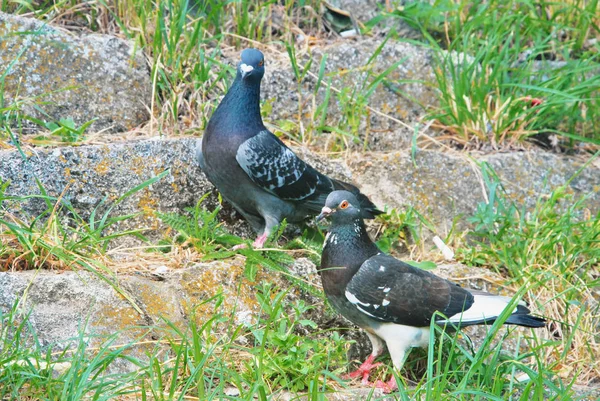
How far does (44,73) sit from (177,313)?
7.11 ft

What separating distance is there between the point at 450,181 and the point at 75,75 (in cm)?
265

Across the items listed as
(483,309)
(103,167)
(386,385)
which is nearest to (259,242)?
(103,167)

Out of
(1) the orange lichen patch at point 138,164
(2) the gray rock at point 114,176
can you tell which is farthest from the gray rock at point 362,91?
(1) the orange lichen patch at point 138,164

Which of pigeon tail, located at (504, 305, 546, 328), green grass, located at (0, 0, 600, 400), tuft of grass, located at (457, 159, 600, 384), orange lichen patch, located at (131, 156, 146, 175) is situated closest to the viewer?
green grass, located at (0, 0, 600, 400)

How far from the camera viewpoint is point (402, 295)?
4207 mm

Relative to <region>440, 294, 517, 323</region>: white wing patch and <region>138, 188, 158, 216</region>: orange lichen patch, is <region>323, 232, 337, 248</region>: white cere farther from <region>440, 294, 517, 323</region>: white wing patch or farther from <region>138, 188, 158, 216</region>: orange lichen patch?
<region>138, 188, 158, 216</region>: orange lichen patch

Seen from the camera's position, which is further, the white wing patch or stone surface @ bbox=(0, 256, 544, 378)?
the white wing patch

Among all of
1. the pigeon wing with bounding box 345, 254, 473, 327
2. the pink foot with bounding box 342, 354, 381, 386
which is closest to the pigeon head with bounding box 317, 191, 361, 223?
the pigeon wing with bounding box 345, 254, 473, 327

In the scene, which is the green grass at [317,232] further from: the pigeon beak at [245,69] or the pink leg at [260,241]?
the pigeon beak at [245,69]

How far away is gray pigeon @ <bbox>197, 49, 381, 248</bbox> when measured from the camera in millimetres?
4859

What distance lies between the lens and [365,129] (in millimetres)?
6090

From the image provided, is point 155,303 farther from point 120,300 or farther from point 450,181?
point 450,181

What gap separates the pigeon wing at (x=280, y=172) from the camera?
486cm

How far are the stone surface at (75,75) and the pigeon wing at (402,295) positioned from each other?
2.21 metres
